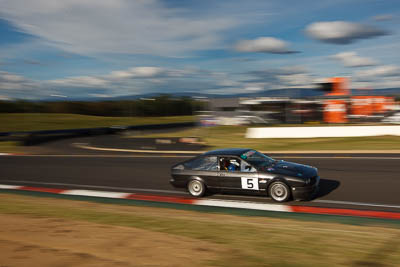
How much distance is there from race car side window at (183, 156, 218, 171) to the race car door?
0.19 m

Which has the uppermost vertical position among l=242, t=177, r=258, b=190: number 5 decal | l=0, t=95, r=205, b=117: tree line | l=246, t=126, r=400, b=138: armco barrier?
l=0, t=95, r=205, b=117: tree line

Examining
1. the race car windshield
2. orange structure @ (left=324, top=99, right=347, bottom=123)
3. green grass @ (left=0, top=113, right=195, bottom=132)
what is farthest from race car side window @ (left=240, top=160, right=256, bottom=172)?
green grass @ (left=0, top=113, right=195, bottom=132)

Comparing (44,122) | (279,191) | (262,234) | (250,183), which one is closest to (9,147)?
(250,183)

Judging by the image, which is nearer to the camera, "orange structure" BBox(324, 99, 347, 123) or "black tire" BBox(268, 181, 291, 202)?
"black tire" BBox(268, 181, 291, 202)

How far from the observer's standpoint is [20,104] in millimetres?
70062

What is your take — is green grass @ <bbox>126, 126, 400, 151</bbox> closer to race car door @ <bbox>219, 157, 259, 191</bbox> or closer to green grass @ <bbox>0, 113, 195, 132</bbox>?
race car door @ <bbox>219, 157, 259, 191</bbox>

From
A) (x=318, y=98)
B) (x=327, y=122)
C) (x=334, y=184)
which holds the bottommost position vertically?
(x=334, y=184)

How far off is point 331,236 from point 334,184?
527 centimetres

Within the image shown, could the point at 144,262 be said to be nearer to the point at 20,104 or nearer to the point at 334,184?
the point at 334,184

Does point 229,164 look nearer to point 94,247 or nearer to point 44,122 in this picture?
point 94,247

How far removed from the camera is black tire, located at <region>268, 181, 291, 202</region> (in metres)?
8.64

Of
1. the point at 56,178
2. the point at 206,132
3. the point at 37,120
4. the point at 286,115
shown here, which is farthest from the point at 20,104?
the point at 56,178

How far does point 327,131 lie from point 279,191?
46.9 ft

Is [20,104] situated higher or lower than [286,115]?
higher
